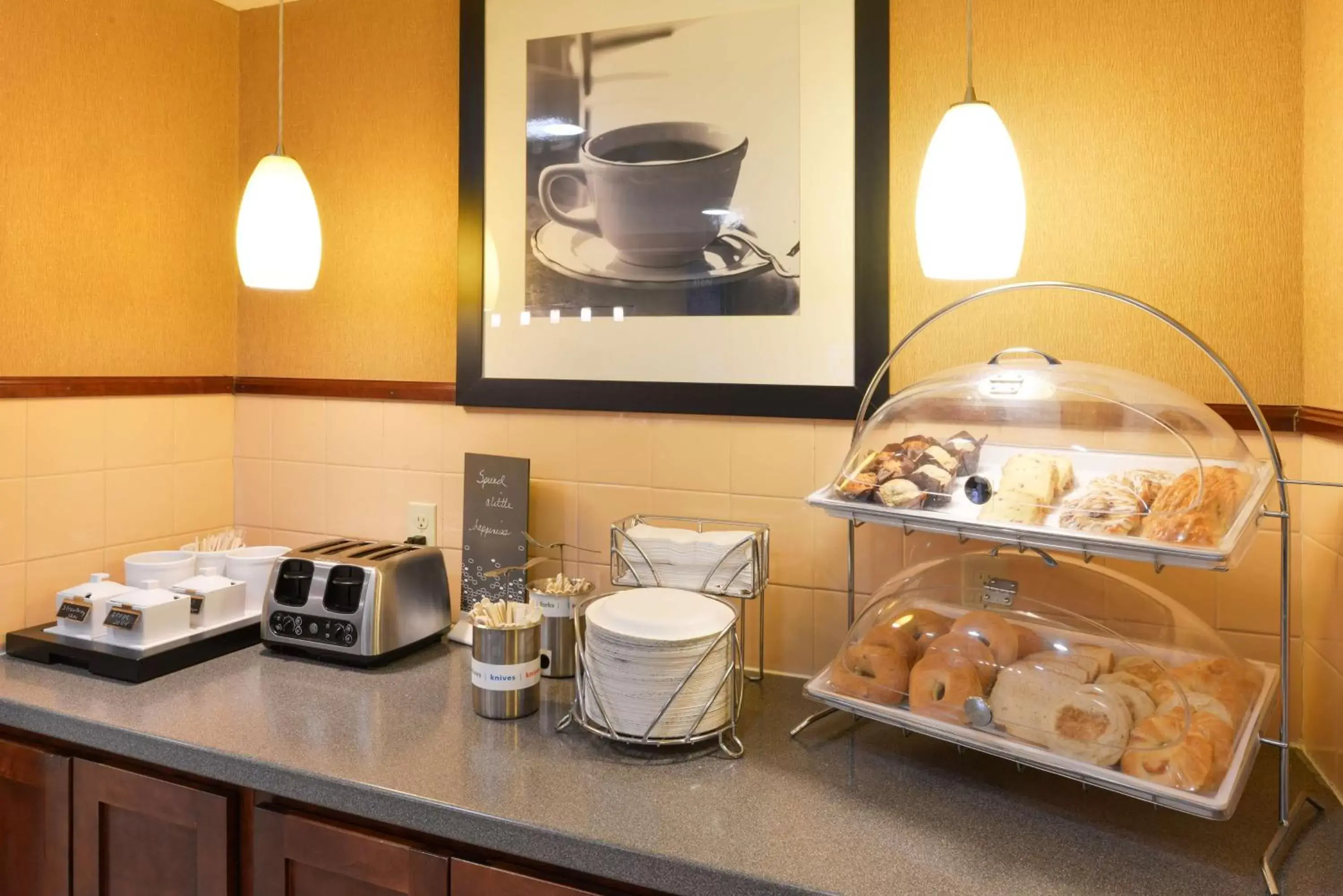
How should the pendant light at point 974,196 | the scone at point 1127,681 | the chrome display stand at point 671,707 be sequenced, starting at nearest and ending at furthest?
the scone at point 1127,681 < the pendant light at point 974,196 < the chrome display stand at point 671,707

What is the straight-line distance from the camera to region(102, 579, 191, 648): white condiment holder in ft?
5.33

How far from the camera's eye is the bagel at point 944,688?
3.89 feet

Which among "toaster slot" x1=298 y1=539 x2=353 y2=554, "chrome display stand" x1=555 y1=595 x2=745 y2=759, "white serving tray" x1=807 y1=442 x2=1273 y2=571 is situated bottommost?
"chrome display stand" x1=555 y1=595 x2=745 y2=759

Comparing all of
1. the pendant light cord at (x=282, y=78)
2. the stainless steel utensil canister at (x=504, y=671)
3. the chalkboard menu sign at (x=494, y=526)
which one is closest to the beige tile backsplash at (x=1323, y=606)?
the stainless steel utensil canister at (x=504, y=671)

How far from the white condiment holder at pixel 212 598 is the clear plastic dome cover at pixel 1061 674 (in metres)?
1.16

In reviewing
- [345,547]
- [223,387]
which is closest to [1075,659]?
[345,547]

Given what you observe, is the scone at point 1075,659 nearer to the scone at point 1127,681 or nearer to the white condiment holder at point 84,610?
the scone at point 1127,681

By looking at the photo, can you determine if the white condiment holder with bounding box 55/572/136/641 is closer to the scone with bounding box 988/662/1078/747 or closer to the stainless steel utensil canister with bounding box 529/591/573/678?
the stainless steel utensil canister with bounding box 529/591/573/678

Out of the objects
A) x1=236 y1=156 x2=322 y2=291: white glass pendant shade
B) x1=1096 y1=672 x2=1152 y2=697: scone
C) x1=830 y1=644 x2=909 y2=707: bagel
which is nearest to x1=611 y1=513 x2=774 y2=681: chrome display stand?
x1=830 y1=644 x2=909 y2=707: bagel

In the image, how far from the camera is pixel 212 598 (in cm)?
177

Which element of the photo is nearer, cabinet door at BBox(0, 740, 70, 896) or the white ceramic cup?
cabinet door at BBox(0, 740, 70, 896)

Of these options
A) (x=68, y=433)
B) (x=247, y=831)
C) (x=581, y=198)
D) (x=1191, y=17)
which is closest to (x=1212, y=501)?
(x=1191, y=17)

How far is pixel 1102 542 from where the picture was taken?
1077 millimetres

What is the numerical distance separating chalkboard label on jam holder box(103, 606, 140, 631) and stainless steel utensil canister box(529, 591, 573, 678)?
69 cm
